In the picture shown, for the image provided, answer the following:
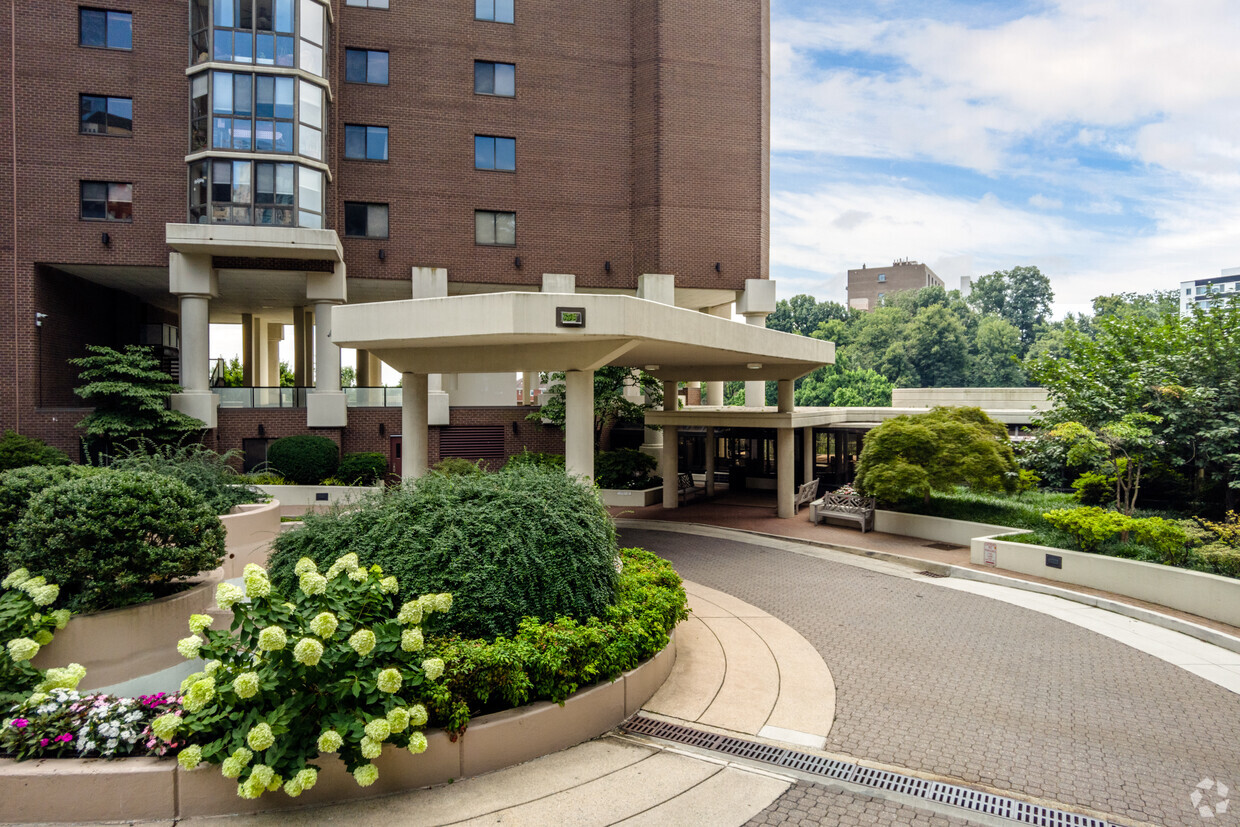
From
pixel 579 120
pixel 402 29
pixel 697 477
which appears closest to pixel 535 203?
pixel 579 120

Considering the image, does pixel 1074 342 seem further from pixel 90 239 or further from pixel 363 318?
pixel 90 239

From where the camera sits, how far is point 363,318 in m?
12.6

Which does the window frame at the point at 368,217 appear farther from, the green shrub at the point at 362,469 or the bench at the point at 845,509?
the bench at the point at 845,509

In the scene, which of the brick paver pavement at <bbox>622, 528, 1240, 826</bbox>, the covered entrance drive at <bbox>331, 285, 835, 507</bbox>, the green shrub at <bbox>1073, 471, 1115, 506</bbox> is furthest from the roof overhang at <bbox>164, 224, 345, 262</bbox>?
the green shrub at <bbox>1073, 471, 1115, 506</bbox>

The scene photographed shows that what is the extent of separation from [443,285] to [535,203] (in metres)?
4.92

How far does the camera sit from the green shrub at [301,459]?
2366cm

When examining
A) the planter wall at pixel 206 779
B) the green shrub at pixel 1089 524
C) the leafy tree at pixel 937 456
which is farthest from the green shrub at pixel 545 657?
the leafy tree at pixel 937 456

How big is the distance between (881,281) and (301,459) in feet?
329

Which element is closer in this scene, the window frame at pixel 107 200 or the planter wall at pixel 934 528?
the planter wall at pixel 934 528

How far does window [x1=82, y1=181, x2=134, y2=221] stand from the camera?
77.7 ft

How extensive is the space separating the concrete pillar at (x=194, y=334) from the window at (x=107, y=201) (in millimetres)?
2211

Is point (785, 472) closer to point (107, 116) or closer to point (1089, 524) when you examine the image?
point (1089, 524)

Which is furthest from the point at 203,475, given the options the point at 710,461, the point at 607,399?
the point at 710,461

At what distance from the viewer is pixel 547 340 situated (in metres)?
12.5
